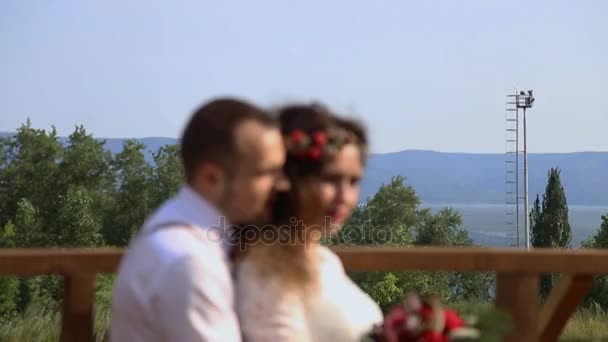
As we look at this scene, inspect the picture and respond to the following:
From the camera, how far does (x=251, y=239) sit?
5.86ft

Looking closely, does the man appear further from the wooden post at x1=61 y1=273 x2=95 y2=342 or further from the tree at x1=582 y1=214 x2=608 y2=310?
the tree at x1=582 y1=214 x2=608 y2=310

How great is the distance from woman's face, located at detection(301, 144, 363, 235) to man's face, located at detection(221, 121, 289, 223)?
16cm

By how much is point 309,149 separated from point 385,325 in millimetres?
360

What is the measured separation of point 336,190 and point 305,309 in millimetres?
246

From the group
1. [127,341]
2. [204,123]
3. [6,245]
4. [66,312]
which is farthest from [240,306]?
[6,245]

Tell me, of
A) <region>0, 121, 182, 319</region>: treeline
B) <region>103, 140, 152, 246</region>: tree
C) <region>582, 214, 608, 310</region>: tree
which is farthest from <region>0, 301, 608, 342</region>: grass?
<region>103, 140, 152, 246</region>: tree

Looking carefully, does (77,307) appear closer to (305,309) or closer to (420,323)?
(305,309)

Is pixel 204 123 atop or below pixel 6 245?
atop

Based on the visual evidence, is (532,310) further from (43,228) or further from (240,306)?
(43,228)

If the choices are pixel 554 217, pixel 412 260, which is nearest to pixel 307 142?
pixel 412 260

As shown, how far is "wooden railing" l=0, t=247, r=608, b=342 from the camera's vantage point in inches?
98.5

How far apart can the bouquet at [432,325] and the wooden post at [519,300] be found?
3.19ft

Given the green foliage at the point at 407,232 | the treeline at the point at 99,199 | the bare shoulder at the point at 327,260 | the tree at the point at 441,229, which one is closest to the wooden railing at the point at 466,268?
the bare shoulder at the point at 327,260

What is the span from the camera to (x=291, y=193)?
1.75m
